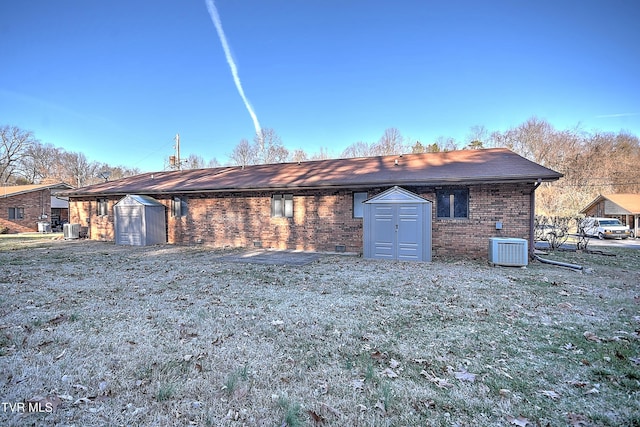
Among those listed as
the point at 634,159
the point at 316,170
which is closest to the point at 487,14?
the point at 316,170

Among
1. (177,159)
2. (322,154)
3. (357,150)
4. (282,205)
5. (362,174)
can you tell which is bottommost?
(282,205)

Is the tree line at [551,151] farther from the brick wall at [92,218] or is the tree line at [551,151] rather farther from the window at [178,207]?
the window at [178,207]

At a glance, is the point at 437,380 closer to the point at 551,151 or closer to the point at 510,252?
the point at 510,252

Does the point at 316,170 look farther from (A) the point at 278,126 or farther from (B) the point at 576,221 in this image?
(B) the point at 576,221

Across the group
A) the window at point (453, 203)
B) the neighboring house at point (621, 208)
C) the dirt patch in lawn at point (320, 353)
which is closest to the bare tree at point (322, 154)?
the window at point (453, 203)

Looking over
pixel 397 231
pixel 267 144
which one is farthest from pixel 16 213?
pixel 397 231

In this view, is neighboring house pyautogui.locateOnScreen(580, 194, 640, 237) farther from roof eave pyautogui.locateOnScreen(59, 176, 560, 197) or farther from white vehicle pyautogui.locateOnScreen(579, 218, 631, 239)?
roof eave pyautogui.locateOnScreen(59, 176, 560, 197)

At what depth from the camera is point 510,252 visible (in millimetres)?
8320

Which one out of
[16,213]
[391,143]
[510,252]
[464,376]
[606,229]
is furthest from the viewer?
[391,143]

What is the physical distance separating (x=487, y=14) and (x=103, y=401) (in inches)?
623

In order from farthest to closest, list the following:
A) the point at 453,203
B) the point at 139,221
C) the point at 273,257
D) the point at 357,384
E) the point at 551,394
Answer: the point at 139,221 → the point at 273,257 → the point at 453,203 → the point at 357,384 → the point at 551,394

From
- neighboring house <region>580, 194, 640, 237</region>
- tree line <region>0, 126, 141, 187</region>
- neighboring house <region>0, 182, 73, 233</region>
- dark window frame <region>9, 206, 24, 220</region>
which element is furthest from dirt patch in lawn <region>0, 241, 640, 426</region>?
tree line <region>0, 126, 141, 187</region>

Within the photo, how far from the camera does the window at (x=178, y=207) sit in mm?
14125

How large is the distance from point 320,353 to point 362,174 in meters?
9.10
